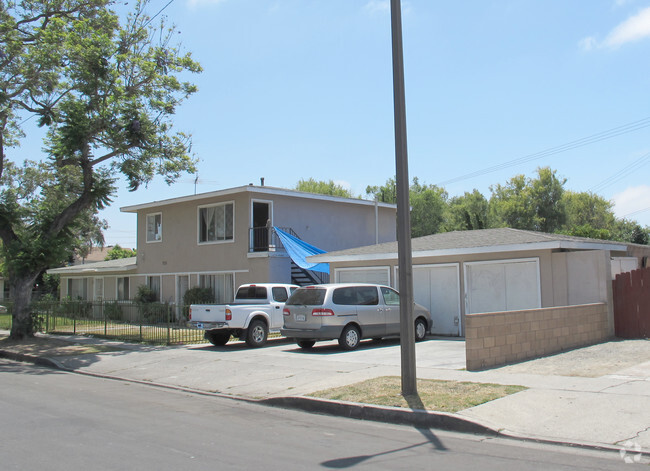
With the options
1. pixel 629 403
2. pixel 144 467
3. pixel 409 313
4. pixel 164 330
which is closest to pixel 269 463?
pixel 144 467

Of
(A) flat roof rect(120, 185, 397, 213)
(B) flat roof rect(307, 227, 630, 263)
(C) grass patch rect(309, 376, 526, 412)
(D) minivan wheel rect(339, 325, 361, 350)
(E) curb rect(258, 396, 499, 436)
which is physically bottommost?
(E) curb rect(258, 396, 499, 436)

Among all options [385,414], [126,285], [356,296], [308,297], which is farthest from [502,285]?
[126,285]

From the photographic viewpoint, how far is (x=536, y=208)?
55000 mm

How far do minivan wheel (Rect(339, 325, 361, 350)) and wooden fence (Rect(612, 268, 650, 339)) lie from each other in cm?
656

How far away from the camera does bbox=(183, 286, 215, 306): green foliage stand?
25562 millimetres

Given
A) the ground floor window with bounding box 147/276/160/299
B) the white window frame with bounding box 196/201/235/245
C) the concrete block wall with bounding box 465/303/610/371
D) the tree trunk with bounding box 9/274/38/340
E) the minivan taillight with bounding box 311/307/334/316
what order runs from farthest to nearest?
the ground floor window with bounding box 147/276/160/299 < the white window frame with bounding box 196/201/235/245 < the tree trunk with bounding box 9/274/38/340 < the minivan taillight with bounding box 311/307/334/316 < the concrete block wall with bounding box 465/303/610/371

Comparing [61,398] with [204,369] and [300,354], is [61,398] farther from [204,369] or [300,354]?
[300,354]

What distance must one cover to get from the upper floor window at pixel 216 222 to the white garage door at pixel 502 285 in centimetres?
1150

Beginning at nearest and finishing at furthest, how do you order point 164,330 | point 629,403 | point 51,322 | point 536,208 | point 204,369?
point 629,403, point 204,369, point 164,330, point 51,322, point 536,208

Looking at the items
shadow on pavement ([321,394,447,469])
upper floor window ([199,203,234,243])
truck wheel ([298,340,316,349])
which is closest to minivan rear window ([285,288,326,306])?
truck wheel ([298,340,316,349])

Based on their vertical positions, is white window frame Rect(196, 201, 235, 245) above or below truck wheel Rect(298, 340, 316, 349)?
above

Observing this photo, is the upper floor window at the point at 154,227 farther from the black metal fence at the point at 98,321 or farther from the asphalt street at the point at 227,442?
the asphalt street at the point at 227,442

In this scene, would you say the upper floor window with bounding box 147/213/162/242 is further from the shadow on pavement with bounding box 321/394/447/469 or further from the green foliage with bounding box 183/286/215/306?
the shadow on pavement with bounding box 321/394/447/469

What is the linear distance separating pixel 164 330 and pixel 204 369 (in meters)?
5.73
